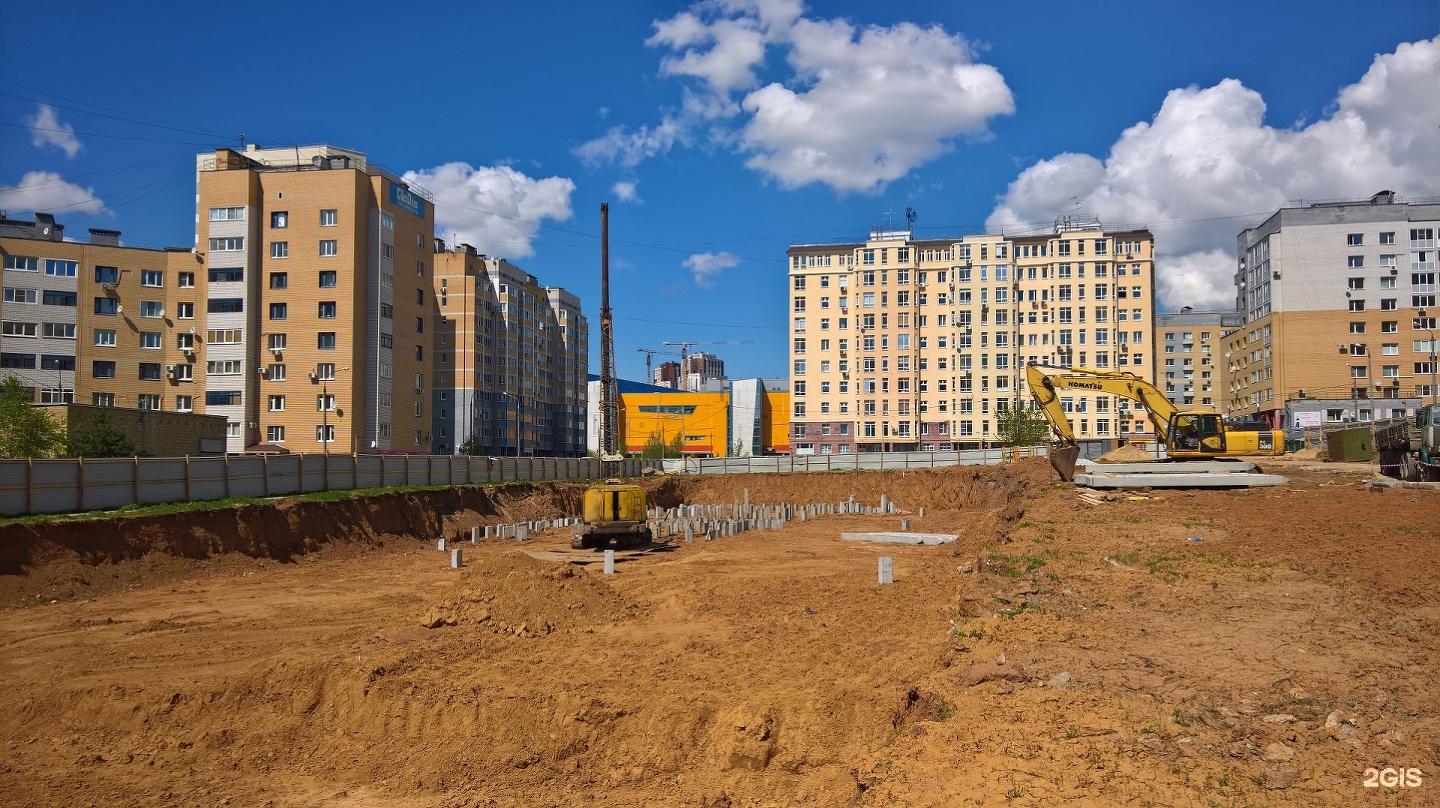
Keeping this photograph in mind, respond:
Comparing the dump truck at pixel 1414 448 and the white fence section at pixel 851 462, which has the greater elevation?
the dump truck at pixel 1414 448

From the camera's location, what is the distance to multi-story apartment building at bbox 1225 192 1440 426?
69812 millimetres

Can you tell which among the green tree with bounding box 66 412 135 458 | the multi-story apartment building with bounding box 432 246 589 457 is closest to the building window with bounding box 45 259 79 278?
the green tree with bounding box 66 412 135 458

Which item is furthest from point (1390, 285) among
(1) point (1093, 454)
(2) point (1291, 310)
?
(1) point (1093, 454)

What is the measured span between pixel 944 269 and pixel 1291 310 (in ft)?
93.0

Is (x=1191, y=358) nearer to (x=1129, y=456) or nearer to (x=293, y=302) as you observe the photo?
(x=1129, y=456)

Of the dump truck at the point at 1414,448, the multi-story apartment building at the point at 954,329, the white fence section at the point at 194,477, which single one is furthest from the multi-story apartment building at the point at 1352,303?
the white fence section at the point at 194,477

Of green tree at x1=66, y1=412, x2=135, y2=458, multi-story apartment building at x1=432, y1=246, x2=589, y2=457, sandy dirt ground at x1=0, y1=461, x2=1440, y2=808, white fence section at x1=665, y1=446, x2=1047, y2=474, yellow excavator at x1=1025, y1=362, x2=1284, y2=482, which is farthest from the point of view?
multi-story apartment building at x1=432, y1=246, x2=589, y2=457

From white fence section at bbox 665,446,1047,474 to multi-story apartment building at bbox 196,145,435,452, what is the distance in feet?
73.3

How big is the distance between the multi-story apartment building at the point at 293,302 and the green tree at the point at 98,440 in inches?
645

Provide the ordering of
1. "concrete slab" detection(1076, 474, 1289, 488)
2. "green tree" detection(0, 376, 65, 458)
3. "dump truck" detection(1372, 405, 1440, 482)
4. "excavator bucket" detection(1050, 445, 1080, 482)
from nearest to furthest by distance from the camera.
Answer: "concrete slab" detection(1076, 474, 1289, 488) → "dump truck" detection(1372, 405, 1440, 482) → "excavator bucket" detection(1050, 445, 1080, 482) → "green tree" detection(0, 376, 65, 458)

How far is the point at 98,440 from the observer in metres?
38.8

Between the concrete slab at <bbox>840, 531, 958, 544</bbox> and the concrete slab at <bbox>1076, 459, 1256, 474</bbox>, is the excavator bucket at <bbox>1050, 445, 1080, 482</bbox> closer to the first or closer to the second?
the concrete slab at <bbox>1076, 459, 1256, 474</bbox>

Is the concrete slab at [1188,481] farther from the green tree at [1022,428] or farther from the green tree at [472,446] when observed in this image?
the green tree at [472,446]

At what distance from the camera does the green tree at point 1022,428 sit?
69188 mm
